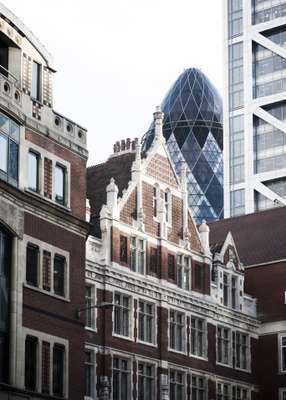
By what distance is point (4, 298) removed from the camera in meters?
60.2

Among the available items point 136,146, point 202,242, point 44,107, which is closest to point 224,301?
point 202,242

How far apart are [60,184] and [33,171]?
231 cm

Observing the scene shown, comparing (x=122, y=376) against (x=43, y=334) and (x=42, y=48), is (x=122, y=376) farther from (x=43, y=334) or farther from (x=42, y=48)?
Answer: (x=42, y=48)

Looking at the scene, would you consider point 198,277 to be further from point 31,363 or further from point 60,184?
point 31,363

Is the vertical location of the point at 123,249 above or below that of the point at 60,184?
below

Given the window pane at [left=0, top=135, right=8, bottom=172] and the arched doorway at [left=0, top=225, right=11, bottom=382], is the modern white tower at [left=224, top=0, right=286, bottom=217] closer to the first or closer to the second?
the window pane at [left=0, top=135, right=8, bottom=172]

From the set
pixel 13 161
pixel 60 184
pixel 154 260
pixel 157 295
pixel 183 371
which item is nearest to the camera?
pixel 13 161

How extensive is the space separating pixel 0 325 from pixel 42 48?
1408 cm

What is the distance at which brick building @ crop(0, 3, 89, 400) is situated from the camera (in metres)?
60.7

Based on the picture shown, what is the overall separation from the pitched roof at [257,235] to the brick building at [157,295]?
14.9 ft

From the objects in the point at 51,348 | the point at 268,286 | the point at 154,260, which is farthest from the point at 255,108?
the point at 51,348

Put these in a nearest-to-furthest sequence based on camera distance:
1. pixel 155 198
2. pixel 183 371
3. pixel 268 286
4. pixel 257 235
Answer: pixel 183 371 → pixel 155 198 → pixel 268 286 → pixel 257 235

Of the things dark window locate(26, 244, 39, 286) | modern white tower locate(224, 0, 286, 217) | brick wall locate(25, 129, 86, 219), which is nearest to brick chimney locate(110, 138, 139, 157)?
brick wall locate(25, 129, 86, 219)

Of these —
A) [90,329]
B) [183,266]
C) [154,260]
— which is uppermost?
[183,266]
